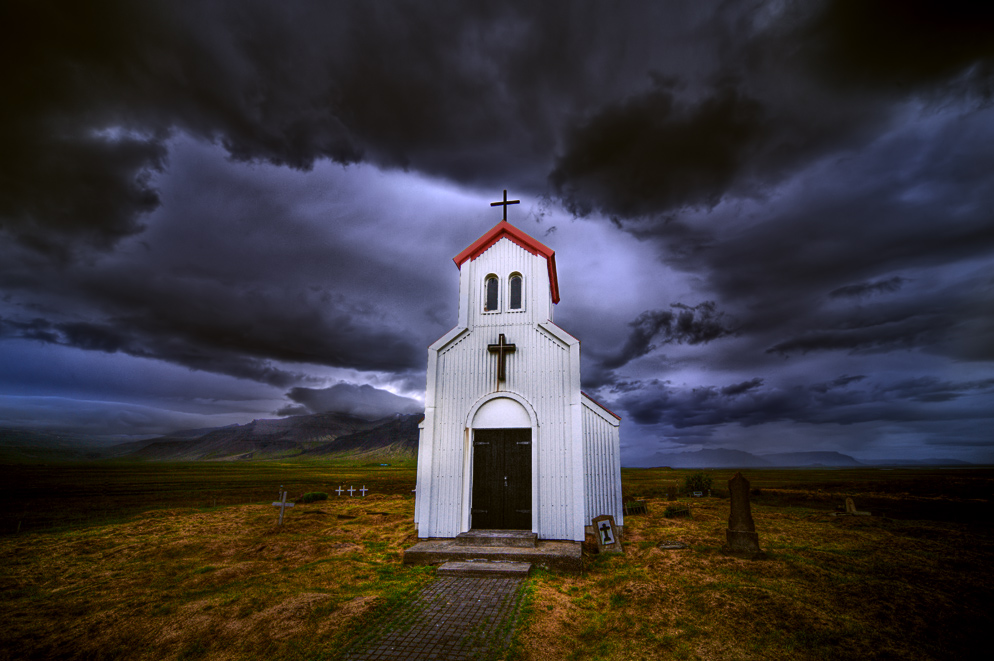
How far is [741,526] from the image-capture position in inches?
459

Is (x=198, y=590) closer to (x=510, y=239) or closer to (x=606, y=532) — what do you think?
(x=606, y=532)

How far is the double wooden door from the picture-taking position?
12.4 m

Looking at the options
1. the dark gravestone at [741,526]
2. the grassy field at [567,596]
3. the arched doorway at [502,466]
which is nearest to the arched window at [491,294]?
the arched doorway at [502,466]

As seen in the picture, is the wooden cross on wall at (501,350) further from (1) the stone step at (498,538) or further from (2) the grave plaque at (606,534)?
(2) the grave plaque at (606,534)

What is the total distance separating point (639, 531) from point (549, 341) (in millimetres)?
8479

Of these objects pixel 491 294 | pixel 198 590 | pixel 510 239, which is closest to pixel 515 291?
pixel 491 294

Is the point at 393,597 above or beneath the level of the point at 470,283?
beneath

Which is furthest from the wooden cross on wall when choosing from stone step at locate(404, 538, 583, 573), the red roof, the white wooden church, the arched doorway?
stone step at locate(404, 538, 583, 573)

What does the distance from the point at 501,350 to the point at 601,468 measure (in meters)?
5.53

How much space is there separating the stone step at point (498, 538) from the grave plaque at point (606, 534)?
2.22m

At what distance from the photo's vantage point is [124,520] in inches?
827

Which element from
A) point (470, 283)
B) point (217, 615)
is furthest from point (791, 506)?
point (217, 615)

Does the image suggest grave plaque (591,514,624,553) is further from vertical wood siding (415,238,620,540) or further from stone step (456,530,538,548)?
stone step (456,530,538,548)

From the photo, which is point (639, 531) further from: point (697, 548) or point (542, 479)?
point (542, 479)
